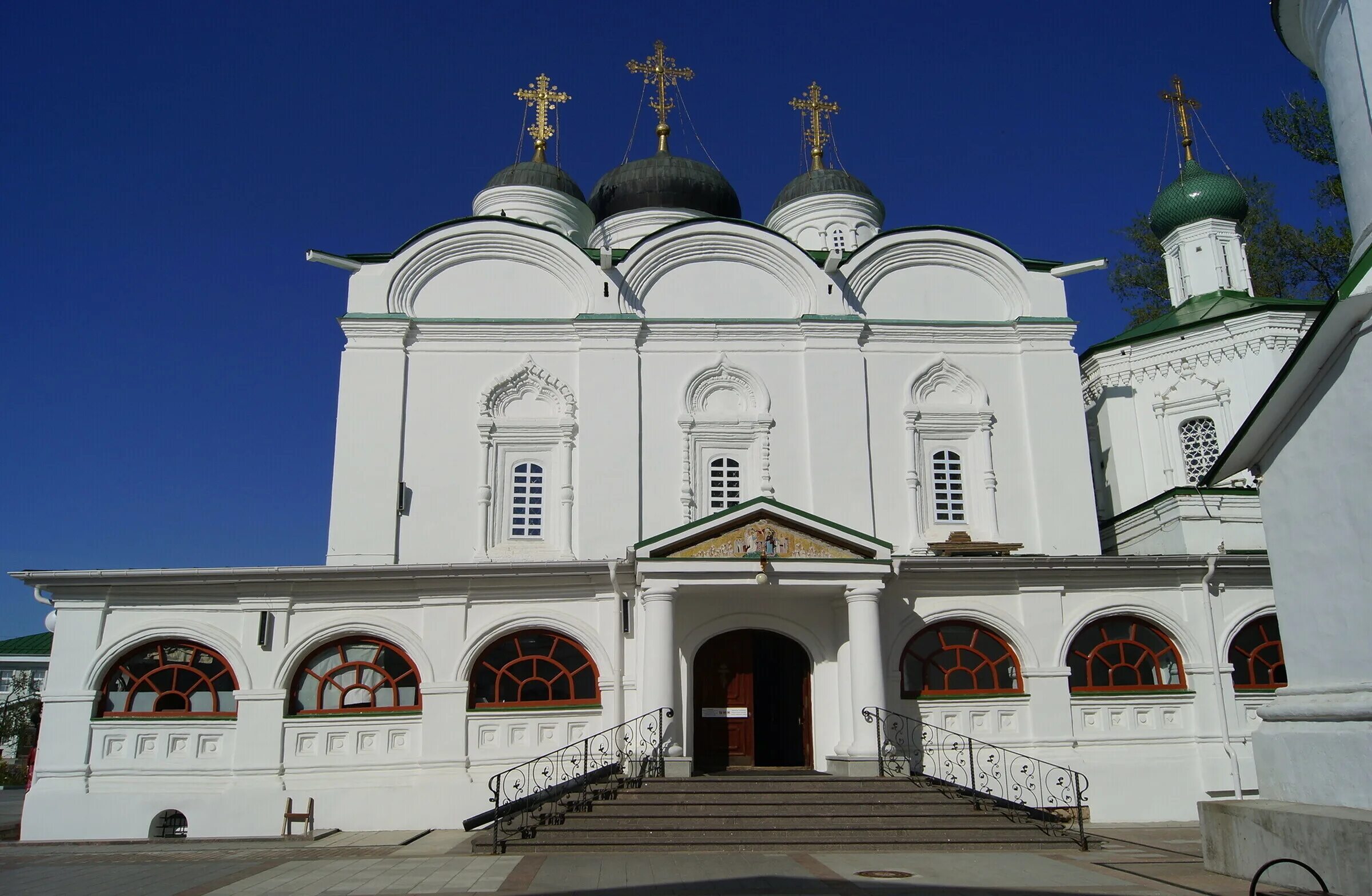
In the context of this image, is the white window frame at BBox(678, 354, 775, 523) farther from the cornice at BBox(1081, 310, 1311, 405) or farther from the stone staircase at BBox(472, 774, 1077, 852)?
the cornice at BBox(1081, 310, 1311, 405)

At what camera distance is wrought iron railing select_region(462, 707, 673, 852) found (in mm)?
10859

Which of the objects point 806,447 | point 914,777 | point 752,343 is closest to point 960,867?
point 914,777

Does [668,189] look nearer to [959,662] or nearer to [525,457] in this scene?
[525,457]

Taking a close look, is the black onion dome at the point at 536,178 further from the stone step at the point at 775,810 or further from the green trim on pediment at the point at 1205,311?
the stone step at the point at 775,810

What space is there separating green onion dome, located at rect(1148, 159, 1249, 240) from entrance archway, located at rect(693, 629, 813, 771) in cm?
1380

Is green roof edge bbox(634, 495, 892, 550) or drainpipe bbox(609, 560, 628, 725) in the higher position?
green roof edge bbox(634, 495, 892, 550)

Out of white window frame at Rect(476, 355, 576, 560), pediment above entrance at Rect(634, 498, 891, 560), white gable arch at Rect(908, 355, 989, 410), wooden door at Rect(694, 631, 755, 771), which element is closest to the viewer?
pediment above entrance at Rect(634, 498, 891, 560)

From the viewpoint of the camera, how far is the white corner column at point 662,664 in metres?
12.7

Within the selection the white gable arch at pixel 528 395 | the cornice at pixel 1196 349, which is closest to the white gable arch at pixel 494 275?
the white gable arch at pixel 528 395

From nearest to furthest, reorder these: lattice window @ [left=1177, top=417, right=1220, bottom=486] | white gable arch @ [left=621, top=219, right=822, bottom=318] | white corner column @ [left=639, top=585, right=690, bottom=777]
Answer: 1. white corner column @ [left=639, top=585, right=690, bottom=777]
2. white gable arch @ [left=621, top=219, right=822, bottom=318]
3. lattice window @ [left=1177, top=417, right=1220, bottom=486]

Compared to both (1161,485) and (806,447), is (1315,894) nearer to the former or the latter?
(806,447)

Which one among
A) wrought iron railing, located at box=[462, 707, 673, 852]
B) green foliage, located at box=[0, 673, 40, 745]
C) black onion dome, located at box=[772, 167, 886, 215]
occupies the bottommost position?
wrought iron railing, located at box=[462, 707, 673, 852]

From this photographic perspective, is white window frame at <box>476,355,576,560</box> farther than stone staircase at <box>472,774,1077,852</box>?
Yes

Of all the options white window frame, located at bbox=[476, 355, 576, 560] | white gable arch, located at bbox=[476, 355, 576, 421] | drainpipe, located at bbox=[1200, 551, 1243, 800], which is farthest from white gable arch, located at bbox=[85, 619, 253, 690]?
drainpipe, located at bbox=[1200, 551, 1243, 800]
